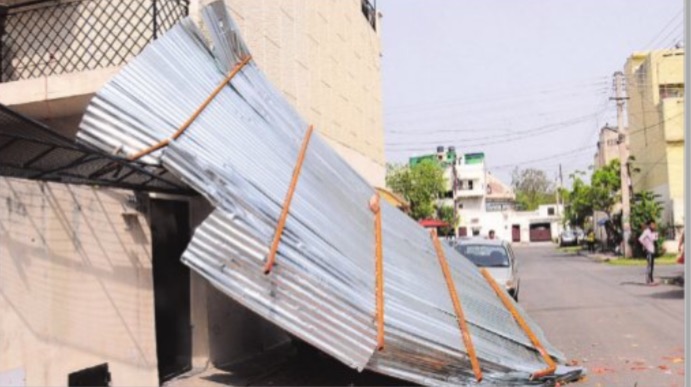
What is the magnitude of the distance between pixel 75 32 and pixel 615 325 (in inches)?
408

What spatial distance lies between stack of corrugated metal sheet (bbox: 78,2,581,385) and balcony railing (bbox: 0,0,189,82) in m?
1.79

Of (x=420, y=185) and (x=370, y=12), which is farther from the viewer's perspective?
(x=420, y=185)

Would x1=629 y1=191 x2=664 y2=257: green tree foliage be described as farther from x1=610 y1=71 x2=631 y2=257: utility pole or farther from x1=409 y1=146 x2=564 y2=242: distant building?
x1=409 y1=146 x2=564 y2=242: distant building

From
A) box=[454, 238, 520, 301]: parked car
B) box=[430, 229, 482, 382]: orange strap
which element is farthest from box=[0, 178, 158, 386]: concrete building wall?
box=[454, 238, 520, 301]: parked car

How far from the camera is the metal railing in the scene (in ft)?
61.5

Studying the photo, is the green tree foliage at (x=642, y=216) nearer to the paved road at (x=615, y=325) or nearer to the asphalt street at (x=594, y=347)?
the paved road at (x=615, y=325)

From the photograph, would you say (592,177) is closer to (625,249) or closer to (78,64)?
(625,249)

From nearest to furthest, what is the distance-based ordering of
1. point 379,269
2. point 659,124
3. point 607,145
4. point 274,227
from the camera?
point 274,227
point 379,269
point 659,124
point 607,145

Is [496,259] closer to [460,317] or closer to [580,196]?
[460,317]

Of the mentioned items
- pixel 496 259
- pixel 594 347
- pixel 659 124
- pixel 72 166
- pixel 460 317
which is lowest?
pixel 594 347

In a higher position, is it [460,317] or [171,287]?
[171,287]

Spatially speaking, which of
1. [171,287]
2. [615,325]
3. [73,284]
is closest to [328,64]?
[171,287]

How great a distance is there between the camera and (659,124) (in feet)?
118

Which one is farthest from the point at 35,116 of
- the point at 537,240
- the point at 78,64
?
the point at 537,240
